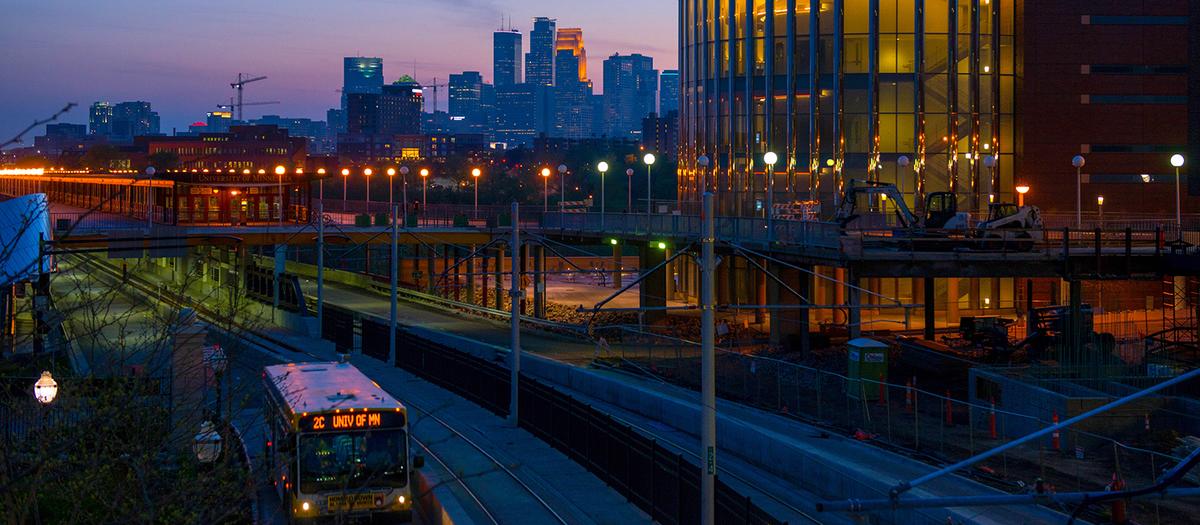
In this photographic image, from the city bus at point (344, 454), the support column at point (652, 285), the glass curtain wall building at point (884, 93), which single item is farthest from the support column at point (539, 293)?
the city bus at point (344, 454)

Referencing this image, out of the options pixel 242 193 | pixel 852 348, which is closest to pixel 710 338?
pixel 852 348

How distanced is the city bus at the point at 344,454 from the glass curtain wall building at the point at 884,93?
43780 mm

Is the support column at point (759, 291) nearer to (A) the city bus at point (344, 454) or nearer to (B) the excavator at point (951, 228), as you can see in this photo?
(B) the excavator at point (951, 228)

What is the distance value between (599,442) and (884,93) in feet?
135

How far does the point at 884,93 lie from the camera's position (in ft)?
206

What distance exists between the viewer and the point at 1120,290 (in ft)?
207

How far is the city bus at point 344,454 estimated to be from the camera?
2108 cm

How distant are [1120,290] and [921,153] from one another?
481 inches

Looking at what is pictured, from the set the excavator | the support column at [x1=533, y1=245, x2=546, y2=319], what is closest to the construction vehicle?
the excavator

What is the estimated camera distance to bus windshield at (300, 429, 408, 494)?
69.4 ft

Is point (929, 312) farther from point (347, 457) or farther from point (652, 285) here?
point (347, 457)

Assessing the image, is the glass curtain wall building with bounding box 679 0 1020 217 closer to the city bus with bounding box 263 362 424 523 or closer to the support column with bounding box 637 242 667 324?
the support column with bounding box 637 242 667 324

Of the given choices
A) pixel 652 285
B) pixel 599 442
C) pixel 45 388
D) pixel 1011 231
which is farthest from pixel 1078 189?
pixel 45 388

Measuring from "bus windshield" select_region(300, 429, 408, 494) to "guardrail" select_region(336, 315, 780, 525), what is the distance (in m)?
4.60
